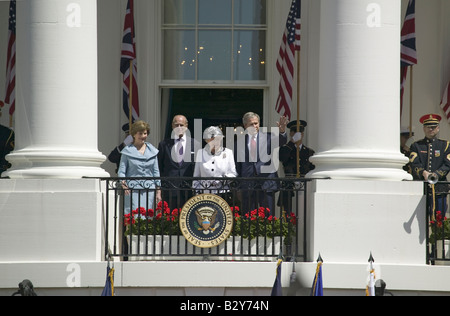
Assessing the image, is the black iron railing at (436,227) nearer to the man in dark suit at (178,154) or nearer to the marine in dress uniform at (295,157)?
the marine in dress uniform at (295,157)

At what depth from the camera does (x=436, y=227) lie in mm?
14555

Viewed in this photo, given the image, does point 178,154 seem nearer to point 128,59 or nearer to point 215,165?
point 215,165

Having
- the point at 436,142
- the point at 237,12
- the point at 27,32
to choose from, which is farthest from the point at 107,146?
the point at 436,142

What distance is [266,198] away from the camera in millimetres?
15172

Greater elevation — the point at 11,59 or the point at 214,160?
the point at 11,59

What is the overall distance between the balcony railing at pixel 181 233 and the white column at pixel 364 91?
31.1 inches

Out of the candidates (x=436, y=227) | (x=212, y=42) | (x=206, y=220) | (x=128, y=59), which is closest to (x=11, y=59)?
(x=128, y=59)

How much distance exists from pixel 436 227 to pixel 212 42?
6295 millimetres

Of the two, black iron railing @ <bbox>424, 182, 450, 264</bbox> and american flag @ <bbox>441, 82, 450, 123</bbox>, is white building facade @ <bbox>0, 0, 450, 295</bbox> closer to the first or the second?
black iron railing @ <bbox>424, 182, 450, 264</bbox>

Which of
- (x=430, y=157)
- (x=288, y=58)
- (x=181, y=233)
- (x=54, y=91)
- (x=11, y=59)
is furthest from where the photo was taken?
(x=11, y=59)

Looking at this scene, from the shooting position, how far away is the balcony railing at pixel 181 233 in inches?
577

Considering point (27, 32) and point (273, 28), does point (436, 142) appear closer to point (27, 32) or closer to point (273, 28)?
point (273, 28)

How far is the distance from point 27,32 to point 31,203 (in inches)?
91.4

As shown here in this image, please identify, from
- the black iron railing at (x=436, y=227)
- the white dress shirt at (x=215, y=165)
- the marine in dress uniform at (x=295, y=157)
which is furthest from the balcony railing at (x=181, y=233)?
the marine in dress uniform at (x=295, y=157)
